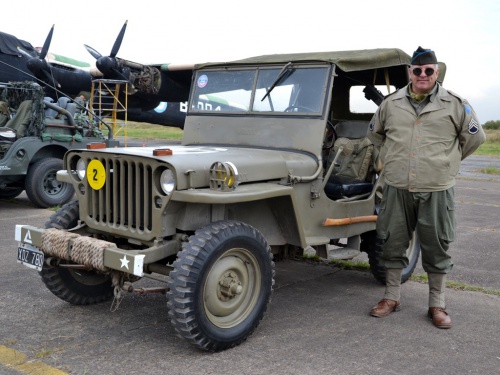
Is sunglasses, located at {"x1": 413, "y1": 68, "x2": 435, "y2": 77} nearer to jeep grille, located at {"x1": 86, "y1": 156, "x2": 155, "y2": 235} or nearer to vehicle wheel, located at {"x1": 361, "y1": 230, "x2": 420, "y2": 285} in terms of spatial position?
vehicle wheel, located at {"x1": 361, "y1": 230, "x2": 420, "y2": 285}

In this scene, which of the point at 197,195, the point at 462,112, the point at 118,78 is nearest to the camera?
the point at 197,195

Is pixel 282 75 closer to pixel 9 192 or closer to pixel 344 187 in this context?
pixel 344 187

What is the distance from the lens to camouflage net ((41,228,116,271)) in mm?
3631

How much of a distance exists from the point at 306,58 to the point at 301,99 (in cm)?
37

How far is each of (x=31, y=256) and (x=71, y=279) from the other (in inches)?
17.3

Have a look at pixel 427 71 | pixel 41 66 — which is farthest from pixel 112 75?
pixel 427 71

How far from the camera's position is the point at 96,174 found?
13.3ft

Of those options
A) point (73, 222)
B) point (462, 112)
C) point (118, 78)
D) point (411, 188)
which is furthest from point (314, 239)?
point (118, 78)

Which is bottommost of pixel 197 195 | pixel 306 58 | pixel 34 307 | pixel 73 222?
pixel 34 307

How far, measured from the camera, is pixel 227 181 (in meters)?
3.67

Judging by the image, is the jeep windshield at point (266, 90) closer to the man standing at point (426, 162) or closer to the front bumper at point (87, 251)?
the man standing at point (426, 162)

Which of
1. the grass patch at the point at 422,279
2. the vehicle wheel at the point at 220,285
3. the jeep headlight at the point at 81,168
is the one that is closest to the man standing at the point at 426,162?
the grass patch at the point at 422,279

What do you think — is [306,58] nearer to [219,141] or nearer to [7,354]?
[219,141]

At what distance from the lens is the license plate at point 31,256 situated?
3.97m
